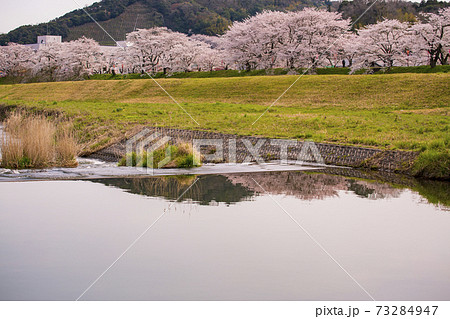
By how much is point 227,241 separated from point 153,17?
420 ft

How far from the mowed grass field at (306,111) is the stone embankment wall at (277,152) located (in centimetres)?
56

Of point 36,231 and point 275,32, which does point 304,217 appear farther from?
point 275,32

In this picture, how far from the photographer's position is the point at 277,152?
18.7 m

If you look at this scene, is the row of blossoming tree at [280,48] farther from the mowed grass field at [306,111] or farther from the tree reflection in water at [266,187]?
the tree reflection in water at [266,187]

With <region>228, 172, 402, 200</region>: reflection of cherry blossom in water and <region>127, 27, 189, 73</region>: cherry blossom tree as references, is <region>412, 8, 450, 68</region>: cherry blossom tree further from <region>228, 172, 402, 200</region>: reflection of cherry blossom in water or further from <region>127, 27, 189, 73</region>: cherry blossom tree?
<region>228, 172, 402, 200</region>: reflection of cherry blossom in water

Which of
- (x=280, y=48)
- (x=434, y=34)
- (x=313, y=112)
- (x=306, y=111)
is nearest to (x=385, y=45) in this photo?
(x=434, y=34)

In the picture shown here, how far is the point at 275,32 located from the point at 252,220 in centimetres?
4961

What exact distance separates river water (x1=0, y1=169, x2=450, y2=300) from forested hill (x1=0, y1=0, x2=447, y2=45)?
106727 mm

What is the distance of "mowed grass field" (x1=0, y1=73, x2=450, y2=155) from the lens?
19547 millimetres

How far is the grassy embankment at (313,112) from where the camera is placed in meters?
18.6

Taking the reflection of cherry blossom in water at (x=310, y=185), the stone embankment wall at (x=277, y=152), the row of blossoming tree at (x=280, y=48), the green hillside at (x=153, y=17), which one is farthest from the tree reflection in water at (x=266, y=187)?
the green hillside at (x=153, y=17)

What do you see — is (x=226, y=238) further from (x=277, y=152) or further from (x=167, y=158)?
(x=277, y=152)

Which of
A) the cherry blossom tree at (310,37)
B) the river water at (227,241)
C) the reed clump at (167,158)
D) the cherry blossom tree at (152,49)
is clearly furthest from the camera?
the cherry blossom tree at (152,49)

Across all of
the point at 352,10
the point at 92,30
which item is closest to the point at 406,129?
the point at 352,10
